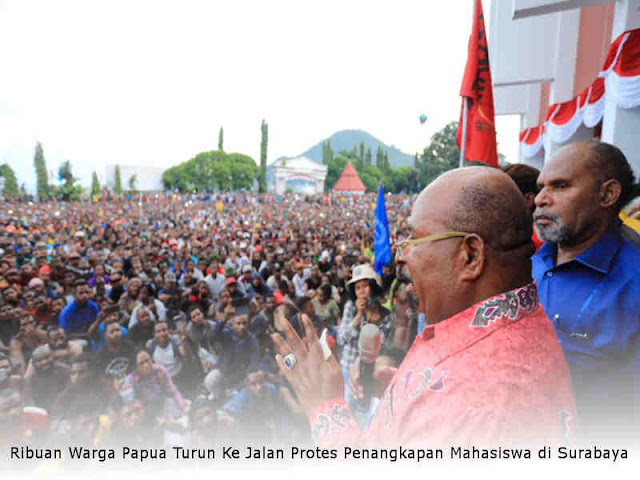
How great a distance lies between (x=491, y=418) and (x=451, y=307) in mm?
264

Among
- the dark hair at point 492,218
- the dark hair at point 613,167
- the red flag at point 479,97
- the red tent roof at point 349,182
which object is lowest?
the red tent roof at point 349,182

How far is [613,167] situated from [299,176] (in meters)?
74.8

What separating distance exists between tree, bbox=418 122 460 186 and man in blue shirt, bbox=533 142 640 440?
126 ft

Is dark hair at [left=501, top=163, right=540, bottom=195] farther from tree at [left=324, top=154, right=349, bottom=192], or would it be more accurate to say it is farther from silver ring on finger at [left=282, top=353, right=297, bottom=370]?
tree at [left=324, top=154, right=349, bottom=192]

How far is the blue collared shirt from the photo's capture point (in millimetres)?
1360

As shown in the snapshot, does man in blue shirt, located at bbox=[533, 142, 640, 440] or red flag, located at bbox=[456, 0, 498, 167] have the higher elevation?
red flag, located at bbox=[456, 0, 498, 167]

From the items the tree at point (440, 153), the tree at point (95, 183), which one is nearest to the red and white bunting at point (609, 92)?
the tree at point (440, 153)

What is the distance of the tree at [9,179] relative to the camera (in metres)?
46.0

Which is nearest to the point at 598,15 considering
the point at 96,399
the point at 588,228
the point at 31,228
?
the point at 588,228

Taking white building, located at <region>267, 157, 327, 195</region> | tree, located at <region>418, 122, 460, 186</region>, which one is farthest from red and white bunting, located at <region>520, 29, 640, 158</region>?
white building, located at <region>267, 157, 327, 195</region>

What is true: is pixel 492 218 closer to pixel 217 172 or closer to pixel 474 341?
pixel 474 341

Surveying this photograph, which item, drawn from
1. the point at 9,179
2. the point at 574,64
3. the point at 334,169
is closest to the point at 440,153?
the point at 574,64

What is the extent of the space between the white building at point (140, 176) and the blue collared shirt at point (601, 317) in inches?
3062

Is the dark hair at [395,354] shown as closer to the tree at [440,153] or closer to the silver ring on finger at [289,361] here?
the silver ring on finger at [289,361]
